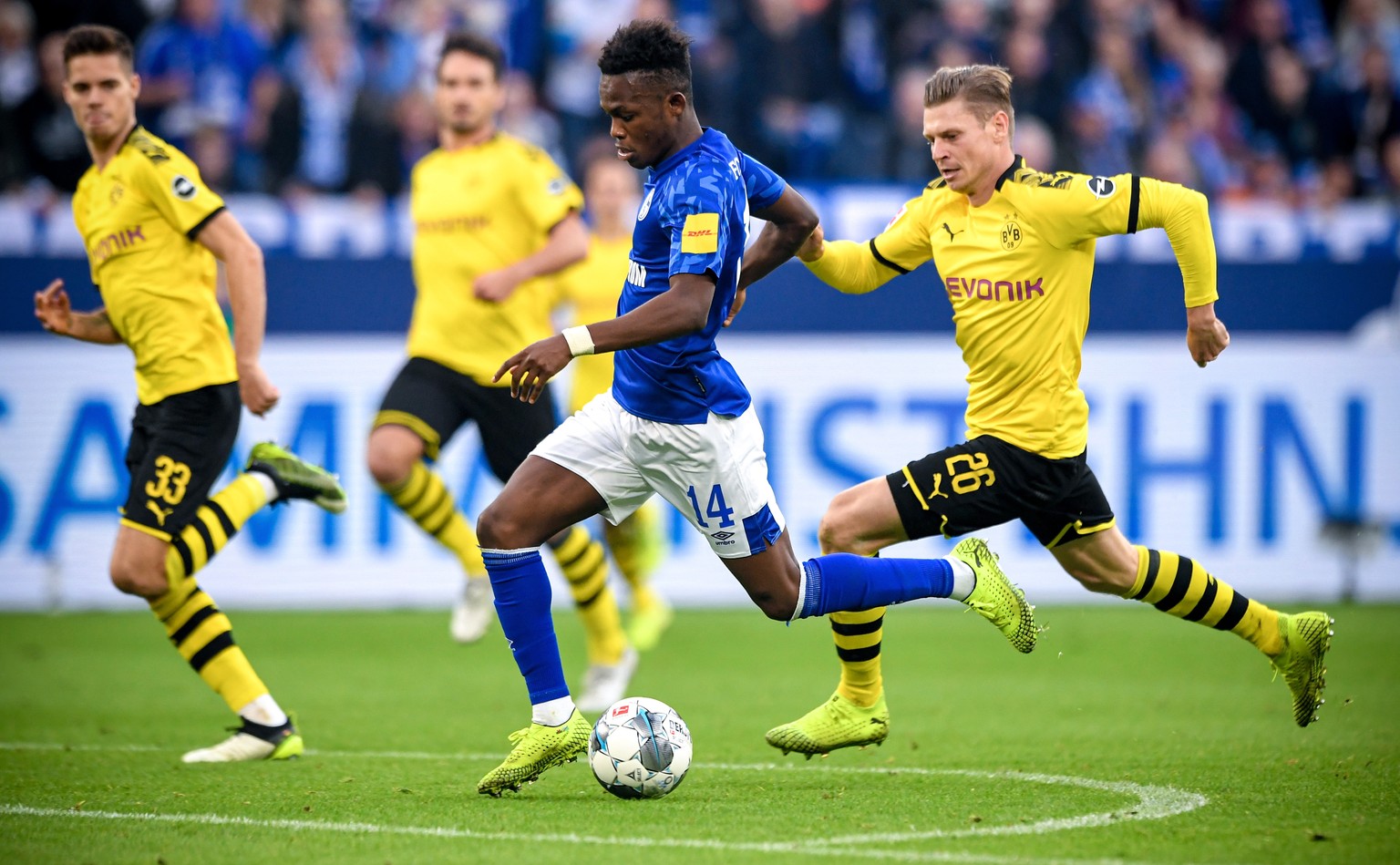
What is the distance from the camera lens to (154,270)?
6.18 meters

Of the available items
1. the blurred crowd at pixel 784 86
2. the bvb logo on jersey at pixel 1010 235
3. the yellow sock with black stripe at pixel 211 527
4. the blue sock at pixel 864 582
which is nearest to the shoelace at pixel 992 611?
the blue sock at pixel 864 582

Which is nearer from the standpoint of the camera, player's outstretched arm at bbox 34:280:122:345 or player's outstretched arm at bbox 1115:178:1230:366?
player's outstretched arm at bbox 1115:178:1230:366

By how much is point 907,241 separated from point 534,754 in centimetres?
236

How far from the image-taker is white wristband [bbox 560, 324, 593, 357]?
4617 mm

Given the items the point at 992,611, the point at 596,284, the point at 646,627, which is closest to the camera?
the point at 992,611

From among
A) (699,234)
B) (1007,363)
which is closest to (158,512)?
(699,234)

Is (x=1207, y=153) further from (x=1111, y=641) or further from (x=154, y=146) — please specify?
(x=154, y=146)

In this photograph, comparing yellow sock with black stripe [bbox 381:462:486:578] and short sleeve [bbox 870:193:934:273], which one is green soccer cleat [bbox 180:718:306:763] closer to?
yellow sock with black stripe [bbox 381:462:486:578]

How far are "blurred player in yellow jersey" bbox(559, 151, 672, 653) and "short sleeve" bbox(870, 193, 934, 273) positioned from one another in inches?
147

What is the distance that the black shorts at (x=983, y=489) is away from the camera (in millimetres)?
5715

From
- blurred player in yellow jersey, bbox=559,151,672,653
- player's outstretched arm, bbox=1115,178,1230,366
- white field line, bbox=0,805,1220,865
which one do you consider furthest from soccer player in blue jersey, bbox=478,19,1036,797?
blurred player in yellow jersey, bbox=559,151,672,653

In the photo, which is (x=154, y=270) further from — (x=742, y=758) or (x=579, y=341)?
(x=742, y=758)

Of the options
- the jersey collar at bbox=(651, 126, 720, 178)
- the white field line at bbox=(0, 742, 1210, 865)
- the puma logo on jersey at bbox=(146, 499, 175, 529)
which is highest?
the jersey collar at bbox=(651, 126, 720, 178)

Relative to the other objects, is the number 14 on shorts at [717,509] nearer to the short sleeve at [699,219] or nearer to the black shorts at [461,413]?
the short sleeve at [699,219]
